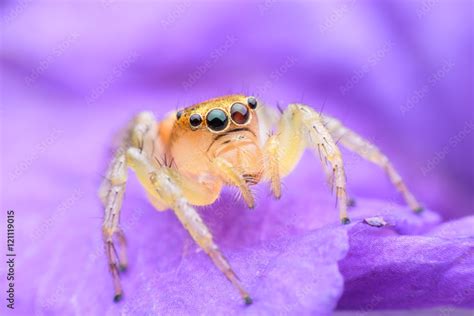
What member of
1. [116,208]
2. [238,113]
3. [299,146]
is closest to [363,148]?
[299,146]

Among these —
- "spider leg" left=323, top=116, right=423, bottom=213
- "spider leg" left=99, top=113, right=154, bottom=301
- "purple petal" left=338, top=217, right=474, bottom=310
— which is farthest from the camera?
"spider leg" left=323, top=116, right=423, bottom=213

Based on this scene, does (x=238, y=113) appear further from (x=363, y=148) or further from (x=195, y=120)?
(x=363, y=148)

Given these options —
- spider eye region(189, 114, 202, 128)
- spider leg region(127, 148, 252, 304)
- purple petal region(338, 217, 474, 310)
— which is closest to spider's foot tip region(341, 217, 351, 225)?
purple petal region(338, 217, 474, 310)

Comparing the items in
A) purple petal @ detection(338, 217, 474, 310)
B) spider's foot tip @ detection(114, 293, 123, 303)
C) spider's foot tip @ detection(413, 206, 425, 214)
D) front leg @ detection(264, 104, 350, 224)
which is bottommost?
purple petal @ detection(338, 217, 474, 310)

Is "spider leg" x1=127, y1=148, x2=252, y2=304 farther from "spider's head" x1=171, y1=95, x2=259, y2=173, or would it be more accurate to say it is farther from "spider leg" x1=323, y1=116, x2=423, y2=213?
"spider leg" x1=323, y1=116, x2=423, y2=213

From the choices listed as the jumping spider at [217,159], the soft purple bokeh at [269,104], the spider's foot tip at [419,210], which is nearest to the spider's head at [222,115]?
the jumping spider at [217,159]

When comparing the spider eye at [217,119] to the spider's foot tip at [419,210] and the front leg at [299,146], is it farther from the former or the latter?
the spider's foot tip at [419,210]

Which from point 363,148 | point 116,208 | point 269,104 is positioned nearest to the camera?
point 116,208
